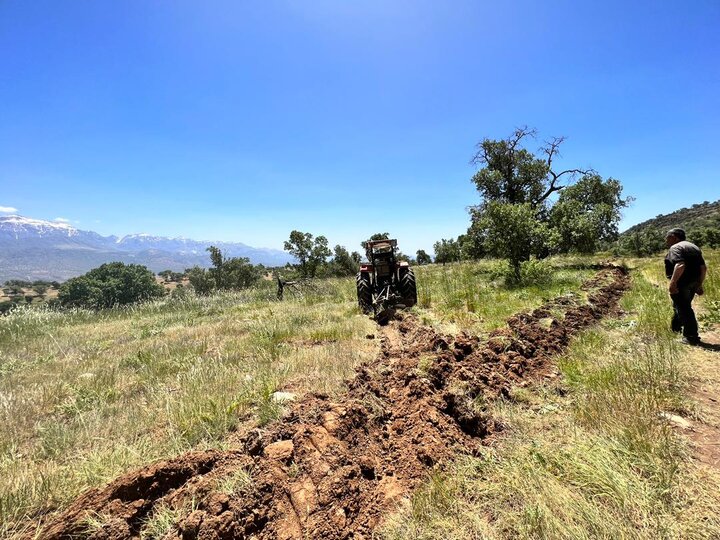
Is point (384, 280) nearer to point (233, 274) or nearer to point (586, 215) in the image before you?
point (586, 215)

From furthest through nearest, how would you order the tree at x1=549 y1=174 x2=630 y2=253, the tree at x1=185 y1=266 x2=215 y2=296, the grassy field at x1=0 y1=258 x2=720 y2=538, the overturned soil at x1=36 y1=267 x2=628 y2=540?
the tree at x1=185 y1=266 x2=215 y2=296, the tree at x1=549 y1=174 x2=630 y2=253, the overturned soil at x1=36 y1=267 x2=628 y2=540, the grassy field at x1=0 y1=258 x2=720 y2=538

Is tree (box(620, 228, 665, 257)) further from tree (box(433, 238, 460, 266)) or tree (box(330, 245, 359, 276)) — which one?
tree (box(330, 245, 359, 276))

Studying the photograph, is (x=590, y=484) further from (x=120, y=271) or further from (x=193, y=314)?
(x=120, y=271)

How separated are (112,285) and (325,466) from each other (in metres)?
72.6

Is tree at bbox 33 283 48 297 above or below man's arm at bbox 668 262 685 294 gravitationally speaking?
below

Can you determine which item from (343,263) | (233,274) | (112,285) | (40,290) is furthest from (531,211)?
(40,290)

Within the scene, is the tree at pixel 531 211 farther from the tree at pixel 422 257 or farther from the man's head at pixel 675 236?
the tree at pixel 422 257

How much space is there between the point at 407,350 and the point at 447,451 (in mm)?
2866

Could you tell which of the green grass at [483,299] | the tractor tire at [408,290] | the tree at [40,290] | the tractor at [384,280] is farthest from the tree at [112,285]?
the green grass at [483,299]

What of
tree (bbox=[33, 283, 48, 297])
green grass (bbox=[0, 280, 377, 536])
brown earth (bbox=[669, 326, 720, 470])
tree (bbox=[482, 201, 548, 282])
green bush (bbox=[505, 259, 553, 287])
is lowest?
tree (bbox=[33, 283, 48, 297])

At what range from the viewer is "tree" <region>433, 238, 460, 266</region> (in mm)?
45625

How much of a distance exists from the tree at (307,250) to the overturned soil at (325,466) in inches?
981

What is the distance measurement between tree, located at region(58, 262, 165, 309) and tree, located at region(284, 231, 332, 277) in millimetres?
36625

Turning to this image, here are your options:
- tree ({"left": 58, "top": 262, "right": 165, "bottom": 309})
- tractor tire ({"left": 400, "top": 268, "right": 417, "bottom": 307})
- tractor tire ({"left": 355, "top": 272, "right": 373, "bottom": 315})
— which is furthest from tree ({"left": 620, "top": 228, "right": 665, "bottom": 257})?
tree ({"left": 58, "top": 262, "right": 165, "bottom": 309})
